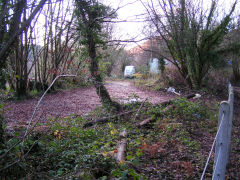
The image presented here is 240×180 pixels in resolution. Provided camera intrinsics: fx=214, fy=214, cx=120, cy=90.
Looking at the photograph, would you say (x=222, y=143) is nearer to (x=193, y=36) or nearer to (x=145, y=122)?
(x=145, y=122)

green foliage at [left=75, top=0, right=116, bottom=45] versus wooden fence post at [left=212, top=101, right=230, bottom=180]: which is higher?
green foliage at [left=75, top=0, right=116, bottom=45]

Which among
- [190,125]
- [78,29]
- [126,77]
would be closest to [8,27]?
[78,29]

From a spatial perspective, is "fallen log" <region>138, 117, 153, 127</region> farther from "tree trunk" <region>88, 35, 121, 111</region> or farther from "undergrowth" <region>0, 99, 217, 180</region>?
"tree trunk" <region>88, 35, 121, 111</region>

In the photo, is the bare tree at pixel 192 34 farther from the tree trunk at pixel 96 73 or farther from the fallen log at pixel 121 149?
the fallen log at pixel 121 149

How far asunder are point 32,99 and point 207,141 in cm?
898

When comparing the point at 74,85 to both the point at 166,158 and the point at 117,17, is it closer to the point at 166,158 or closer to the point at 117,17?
the point at 117,17

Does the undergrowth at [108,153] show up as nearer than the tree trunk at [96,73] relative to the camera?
Yes

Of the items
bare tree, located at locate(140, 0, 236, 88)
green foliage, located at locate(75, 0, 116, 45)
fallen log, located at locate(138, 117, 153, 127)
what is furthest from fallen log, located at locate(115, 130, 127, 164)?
bare tree, located at locate(140, 0, 236, 88)

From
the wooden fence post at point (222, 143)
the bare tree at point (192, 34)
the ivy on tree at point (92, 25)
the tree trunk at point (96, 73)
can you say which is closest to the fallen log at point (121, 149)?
the wooden fence post at point (222, 143)

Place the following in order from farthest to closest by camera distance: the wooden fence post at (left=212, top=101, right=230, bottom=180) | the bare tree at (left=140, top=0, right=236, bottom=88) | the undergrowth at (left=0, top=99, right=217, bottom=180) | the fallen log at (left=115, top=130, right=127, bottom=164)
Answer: the bare tree at (left=140, top=0, right=236, bottom=88)
the fallen log at (left=115, top=130, right=127, bottom=164)
the undergrowth at (left=0, top=99, right=217, bottom=180)
the wooden fence post at (left=212, top=101, right=230, bottom=180)

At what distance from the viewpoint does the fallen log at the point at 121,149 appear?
12.1ft

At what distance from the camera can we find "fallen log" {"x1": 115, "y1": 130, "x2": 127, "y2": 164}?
3678 millimetres

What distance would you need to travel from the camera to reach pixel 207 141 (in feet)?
16.7

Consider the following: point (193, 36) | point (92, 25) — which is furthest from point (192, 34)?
point (92, 25)
